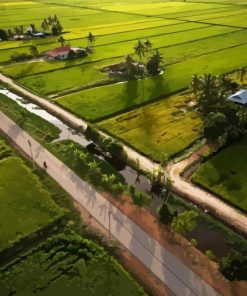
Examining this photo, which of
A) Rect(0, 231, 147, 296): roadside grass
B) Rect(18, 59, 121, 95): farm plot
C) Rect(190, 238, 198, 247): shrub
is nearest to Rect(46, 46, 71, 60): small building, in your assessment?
Rect(18, 59, 121, 95): farm plot

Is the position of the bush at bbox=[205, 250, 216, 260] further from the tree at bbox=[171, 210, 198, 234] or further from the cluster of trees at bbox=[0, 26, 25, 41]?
the cluster of trees at bbox=[0, 26, 25, 41]

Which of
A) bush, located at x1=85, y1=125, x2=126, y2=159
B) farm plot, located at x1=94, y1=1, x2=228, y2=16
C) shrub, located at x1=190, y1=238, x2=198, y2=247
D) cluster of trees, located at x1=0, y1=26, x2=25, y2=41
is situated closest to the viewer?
shrub, located at x1=190, y1=238, x2=198, y2=247

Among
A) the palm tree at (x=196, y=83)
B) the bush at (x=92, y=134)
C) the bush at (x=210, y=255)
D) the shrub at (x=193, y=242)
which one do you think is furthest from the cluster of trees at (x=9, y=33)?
the bush at (x=210, y=255)

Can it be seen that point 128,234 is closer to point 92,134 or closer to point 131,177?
point 131,177

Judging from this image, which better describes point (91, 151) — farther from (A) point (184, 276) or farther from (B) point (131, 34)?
(B) point (131, 34)

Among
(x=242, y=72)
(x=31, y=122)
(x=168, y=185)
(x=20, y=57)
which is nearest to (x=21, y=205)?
(x=168, y=185)

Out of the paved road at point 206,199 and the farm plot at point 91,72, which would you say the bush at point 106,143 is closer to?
the paved road at point 206,199

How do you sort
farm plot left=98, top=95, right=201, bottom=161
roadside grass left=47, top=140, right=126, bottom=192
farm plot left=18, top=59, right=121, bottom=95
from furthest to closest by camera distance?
farm plot left=18, top=59, right=121, bottom=95 → farm plot left=98, top=95, right=201, bottom=161 → roadside grass left=47, top=140, right=126, bottom=192
